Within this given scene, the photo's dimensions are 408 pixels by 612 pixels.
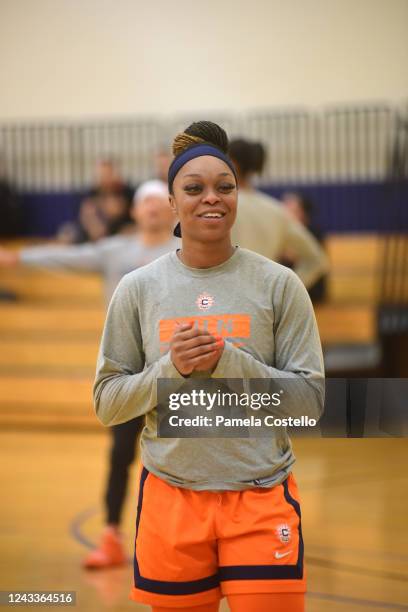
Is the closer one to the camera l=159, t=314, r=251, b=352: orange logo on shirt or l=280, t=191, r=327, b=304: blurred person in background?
l=159, t=314, r=251, b=352: orange logo on shirt

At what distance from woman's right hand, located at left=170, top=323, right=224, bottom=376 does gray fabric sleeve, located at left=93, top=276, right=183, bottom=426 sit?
0.44ft

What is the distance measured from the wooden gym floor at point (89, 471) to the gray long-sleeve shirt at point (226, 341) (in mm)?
211

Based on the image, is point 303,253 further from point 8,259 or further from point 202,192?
point 202,192

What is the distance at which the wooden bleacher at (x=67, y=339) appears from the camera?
775cm

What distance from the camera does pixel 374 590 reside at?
12.1 ft

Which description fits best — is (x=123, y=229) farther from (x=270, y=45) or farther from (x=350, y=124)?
(x=350, y=124)

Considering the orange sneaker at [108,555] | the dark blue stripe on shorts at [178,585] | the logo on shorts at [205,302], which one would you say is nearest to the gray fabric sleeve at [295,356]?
the logo on shorts at [205,302]

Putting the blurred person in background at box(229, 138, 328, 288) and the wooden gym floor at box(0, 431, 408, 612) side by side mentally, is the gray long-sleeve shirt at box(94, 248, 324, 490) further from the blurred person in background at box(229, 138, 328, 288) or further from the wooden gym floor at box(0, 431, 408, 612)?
the blurred person in background at box(229, 138, 328, 288)

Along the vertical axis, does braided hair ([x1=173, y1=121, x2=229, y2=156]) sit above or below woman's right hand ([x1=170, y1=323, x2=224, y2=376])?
above

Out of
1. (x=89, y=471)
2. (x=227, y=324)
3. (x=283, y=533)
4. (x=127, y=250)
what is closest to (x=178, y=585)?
(x=283, y=533)

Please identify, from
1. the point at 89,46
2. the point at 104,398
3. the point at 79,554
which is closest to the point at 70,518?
the point at 79,554

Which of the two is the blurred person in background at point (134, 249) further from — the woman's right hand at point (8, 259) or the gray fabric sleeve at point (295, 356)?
the gray fabric sleeve at point (295, 356)

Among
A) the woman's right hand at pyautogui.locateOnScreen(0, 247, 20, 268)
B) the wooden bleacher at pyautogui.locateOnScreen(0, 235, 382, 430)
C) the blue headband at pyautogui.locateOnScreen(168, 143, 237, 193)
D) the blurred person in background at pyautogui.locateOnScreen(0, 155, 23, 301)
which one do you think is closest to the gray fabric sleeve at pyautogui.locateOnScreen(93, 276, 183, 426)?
the blue headband at pyautogui.locateOnScreen(168, 143, 237, 193)

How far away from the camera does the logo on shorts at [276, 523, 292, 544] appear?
2182 millimetres
